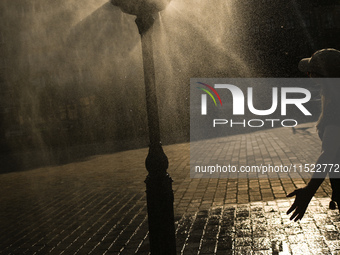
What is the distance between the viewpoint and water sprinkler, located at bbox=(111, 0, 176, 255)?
3217 millimetres

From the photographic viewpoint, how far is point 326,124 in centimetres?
214

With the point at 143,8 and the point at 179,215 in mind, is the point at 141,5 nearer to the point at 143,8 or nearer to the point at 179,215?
the point at 143,8

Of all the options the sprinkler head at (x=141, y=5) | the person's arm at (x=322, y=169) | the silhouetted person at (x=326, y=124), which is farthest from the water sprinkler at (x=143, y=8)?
the person's arm at (x=322, y=169)

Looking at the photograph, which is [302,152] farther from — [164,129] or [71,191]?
[164,129]

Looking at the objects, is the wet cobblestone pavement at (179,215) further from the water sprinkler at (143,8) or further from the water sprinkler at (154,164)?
the water sprinkler at (143,8)

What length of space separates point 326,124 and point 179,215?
304 cm

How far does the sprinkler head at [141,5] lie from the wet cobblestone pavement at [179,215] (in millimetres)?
2398

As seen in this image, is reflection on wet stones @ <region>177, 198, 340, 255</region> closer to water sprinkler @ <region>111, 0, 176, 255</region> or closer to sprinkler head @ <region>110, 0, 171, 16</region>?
water sprinkler @ <region>111, 0, 176, 255</region>

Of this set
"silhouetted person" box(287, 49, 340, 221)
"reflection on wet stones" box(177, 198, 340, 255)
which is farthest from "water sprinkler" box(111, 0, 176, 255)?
"silhouetted person" box(287, 49, 340, 221)

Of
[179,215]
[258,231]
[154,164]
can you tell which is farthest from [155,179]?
[179,215]

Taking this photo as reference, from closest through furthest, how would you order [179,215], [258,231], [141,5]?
1. [141,5]
2. [258,231]
3. [179,215]

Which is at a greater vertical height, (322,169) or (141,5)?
(141,5)

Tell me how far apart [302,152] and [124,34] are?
15067 millimetres

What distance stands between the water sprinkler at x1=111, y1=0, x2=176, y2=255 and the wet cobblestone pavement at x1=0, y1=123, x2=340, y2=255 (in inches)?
22.0
